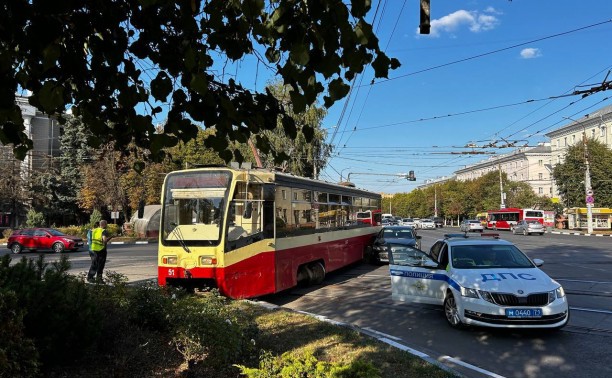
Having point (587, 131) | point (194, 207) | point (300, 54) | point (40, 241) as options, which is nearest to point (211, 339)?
point (300, 54)

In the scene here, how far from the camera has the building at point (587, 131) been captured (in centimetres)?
7044

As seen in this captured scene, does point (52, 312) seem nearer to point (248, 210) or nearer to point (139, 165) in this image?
point (139, 165)

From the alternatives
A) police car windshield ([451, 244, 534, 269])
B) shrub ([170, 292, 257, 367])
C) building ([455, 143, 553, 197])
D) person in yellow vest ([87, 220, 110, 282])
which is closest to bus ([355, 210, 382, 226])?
police car windshield ([451, 244, 534, 269])

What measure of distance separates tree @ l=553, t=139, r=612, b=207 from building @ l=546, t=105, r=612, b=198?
4.75m

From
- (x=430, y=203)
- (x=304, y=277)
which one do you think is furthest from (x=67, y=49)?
(x=430, y=203)

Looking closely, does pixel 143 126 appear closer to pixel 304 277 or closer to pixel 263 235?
pixel 263 235

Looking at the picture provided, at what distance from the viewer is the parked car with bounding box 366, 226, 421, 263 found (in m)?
18.8

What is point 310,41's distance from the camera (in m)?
2.49

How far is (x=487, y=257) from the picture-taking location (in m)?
9.02

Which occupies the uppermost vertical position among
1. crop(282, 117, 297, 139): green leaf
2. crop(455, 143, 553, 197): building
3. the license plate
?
crop(455, 143, 553, 197): building

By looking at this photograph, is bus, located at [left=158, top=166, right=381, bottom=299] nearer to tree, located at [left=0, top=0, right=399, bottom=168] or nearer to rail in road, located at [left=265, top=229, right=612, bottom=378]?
rail in road, located at [left=265, top=229, right=612, bottom=378]

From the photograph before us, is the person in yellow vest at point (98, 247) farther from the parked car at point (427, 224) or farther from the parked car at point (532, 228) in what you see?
the parked car at point (427, 224)

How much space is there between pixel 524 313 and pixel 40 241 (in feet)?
93.2

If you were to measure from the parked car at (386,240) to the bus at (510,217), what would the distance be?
41874 millimetres
